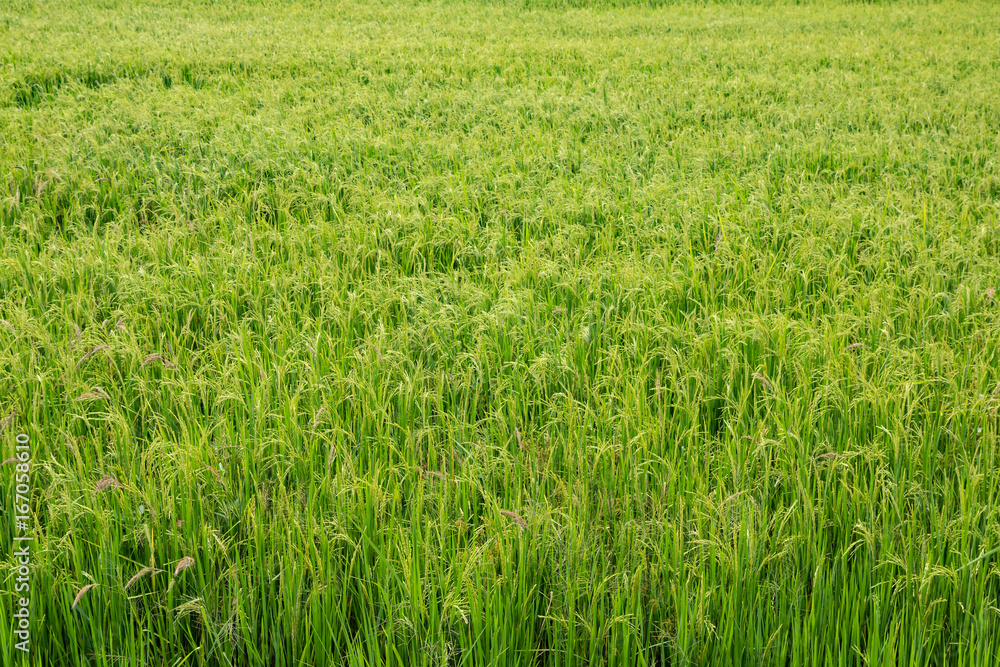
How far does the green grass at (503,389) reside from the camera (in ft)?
5.67

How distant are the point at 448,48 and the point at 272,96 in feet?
17.6

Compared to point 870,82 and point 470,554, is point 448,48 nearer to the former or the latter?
point 870,82

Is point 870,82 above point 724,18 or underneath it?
underneath

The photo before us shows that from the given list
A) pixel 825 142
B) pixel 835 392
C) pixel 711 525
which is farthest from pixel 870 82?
pixel 711 525

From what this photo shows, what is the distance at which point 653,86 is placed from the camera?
944 cm

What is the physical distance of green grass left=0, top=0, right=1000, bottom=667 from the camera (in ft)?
5.67

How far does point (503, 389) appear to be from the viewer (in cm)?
277
